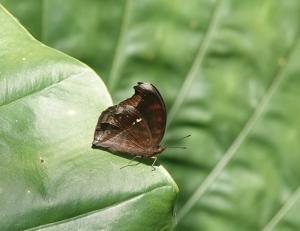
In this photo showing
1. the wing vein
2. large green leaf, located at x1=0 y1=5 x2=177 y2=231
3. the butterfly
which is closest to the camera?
large green leaf, located at x1=0 y1=5 x2=177 y2=231

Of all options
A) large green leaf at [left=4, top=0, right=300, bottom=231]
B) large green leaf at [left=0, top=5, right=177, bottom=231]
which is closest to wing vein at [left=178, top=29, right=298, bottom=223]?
large green leaf at [left=4, top=0, right=300, bottom=231]

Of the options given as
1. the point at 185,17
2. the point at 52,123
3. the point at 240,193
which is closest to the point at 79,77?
the point at 52,123

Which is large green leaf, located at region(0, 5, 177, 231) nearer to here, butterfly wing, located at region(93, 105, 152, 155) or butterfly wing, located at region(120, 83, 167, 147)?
butterfly wing, located at region(93, 105, 152, 155)

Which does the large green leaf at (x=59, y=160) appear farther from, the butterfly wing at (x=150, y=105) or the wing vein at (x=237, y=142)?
the wing vein at (x=237, y=142)

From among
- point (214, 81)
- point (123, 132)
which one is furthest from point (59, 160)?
point (214, 81)

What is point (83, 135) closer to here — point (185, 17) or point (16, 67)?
point (16, 67)

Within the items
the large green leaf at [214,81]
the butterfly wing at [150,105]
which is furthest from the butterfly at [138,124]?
the large green leaf at [214,81]
